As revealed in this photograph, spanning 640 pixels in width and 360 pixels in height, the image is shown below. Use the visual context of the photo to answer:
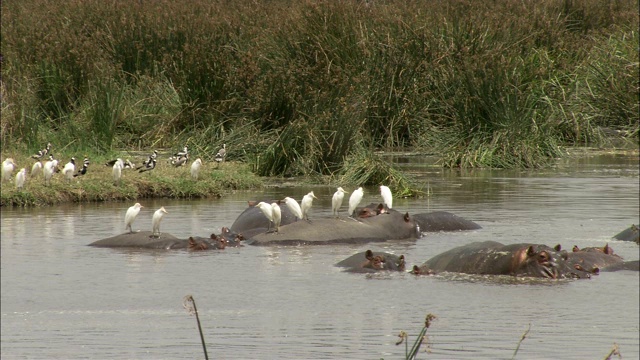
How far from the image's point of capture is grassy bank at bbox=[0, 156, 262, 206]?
1347cm

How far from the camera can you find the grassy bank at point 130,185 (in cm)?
1347

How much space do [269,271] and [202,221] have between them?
289cm

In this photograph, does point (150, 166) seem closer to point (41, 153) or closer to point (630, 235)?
point (41, 153)

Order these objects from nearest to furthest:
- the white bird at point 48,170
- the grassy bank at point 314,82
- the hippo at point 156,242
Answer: the hippo at point 156,242 → the white bird at point 48,170 → the grassy bank at point 314,82

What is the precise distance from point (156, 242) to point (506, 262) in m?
3.04

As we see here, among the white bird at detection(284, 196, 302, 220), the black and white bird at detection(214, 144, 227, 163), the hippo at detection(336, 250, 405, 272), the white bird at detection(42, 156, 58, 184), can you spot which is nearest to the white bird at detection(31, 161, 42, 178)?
the white bird at detection(42, 156, 58, 184)

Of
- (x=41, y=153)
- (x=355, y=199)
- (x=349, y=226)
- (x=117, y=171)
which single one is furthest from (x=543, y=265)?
(x=41, y=153)

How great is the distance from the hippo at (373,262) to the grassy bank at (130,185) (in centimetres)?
466

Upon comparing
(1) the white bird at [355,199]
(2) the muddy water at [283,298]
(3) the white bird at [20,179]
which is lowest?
(2) the muddy water at [283,298]

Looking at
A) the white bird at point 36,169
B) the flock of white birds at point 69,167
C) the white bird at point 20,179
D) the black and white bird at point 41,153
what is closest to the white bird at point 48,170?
the flock of white birds at point 69,167

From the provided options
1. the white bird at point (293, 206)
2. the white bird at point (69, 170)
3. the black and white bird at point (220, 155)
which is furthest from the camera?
the black and white bird at point (220, 155)

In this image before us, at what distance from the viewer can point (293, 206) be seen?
37.4 feet

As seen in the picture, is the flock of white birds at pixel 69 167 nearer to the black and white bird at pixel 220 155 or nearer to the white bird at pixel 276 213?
the black and white bird at pixel 220 155

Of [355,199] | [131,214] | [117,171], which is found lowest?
[131,214]
